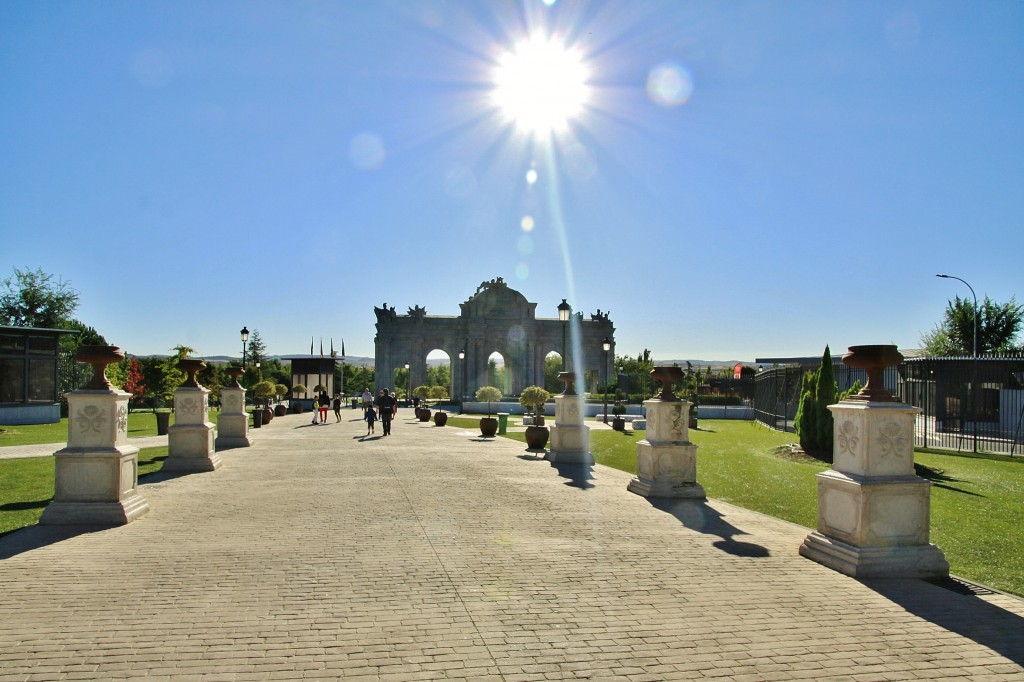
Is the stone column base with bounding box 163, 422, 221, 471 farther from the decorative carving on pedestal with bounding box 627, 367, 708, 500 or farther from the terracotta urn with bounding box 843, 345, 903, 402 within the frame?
the terracotta urn with bounding box 843, 345, 903, 402

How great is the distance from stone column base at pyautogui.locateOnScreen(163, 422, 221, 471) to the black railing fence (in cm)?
2015

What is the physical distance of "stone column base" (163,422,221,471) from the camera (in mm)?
14508

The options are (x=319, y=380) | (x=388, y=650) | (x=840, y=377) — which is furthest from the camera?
(x=319, y=380)

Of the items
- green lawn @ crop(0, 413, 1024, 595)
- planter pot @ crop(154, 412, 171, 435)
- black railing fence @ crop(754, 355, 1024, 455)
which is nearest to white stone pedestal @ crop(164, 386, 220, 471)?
green lawn @ crop(0, 413, 1024, 595)

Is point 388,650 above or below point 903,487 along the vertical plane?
below

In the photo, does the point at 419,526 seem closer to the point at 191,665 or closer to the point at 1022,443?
the point at 191,665

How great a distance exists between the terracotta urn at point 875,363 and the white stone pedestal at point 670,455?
4.31m

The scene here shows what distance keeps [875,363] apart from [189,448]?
13.5 metres

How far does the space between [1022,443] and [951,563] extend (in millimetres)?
17606

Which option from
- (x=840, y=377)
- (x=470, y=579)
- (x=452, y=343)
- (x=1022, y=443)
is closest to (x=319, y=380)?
(x=452, y=343)

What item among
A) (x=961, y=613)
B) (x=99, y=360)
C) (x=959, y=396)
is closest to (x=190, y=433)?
(x=99, y=360)

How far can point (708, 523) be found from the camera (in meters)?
9.27

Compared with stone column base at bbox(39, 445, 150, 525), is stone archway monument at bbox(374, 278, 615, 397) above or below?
above

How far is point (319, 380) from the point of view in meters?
Result: 48.2
